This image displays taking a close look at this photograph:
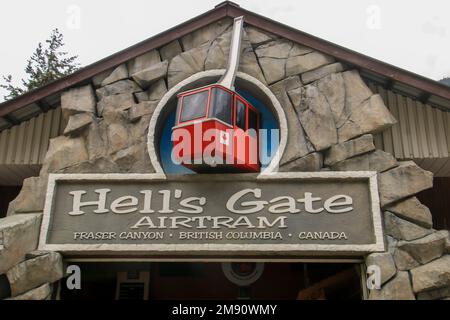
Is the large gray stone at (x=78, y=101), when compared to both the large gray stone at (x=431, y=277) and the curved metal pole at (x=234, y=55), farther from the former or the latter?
the large gray stone at (x=431, y=277)

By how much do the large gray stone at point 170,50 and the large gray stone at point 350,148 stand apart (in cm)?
416

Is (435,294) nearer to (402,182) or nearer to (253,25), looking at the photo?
(402,182)

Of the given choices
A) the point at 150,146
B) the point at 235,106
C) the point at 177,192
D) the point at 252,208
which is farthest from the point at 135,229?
the point at 235,106

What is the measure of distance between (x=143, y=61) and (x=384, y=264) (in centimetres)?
667

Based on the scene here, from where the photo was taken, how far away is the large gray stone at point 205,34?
35.3 feet

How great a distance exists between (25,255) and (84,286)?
13.4 feet

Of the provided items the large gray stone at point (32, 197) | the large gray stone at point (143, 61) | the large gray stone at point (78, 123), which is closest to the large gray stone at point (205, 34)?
the large gray stone at point (143, 61)

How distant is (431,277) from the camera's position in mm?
8438

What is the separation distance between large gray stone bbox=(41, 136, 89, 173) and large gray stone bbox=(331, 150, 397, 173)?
5292 millimetres

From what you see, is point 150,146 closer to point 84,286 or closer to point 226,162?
point 226,162

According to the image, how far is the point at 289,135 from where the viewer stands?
Answer: 31.9 ft

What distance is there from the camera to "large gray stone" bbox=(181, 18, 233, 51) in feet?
35.3

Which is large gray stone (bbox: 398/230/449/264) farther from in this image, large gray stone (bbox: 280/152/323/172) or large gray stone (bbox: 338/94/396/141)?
large gray stone (bbox: 338/94/396/141)

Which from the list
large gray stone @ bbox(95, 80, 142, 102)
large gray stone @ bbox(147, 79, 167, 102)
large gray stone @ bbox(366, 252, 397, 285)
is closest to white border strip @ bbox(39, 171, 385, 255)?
large gray stone @ bbox(366, 252, 397, 285)
